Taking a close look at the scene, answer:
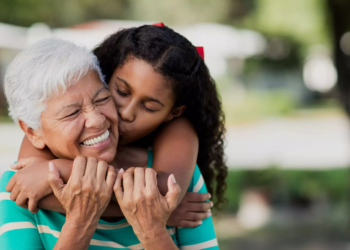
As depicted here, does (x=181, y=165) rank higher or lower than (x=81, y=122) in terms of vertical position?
lower

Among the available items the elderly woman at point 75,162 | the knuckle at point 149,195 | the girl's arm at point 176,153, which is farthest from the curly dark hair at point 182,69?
the knuckle at point 149,195

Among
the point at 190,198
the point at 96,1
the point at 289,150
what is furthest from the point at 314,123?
the point at 190,198

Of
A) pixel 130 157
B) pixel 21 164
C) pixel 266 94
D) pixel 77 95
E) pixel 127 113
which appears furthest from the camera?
pixel 266 94

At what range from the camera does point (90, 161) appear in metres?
1.82

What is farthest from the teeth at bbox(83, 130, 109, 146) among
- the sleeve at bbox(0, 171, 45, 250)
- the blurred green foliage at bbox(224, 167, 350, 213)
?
the blurred green foliage at bbox(224, 167, 350, 213)

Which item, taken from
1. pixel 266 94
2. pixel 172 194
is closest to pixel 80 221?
pixel 172 194

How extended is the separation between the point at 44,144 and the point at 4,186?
237mm

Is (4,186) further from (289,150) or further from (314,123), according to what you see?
(314,123)

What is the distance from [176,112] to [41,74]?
72 centimetres

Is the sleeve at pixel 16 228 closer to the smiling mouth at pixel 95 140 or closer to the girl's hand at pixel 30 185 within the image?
the girl's hand at pixel 30 185

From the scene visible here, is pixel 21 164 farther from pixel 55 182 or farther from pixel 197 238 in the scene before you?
pixel 197 238

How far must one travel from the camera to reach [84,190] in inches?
69.4

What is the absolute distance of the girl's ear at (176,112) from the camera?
229 centimetres

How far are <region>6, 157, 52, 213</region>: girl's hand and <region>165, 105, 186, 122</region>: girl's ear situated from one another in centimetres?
63
